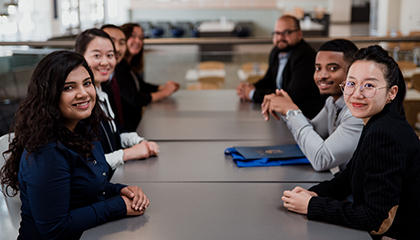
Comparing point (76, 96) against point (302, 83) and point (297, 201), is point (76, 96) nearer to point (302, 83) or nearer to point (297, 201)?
point (297, 201)

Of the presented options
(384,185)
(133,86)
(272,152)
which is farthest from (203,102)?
(384,185)

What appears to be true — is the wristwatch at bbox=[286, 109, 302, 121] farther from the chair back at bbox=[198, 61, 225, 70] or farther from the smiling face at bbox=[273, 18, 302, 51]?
the chair back at bbox=[198, 61, 225, 70]

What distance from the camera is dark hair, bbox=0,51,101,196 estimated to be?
1.24 m

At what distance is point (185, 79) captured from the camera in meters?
5.06

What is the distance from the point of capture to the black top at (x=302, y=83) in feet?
10.1

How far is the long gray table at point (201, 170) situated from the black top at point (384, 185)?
36 centimetres

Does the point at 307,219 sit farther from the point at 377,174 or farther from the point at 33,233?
the point at 33,233

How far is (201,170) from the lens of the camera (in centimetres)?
178

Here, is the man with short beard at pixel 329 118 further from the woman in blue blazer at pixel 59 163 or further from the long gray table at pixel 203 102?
the long gray table at pixel 203 102

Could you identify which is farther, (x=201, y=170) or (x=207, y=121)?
(x=207, y=121)

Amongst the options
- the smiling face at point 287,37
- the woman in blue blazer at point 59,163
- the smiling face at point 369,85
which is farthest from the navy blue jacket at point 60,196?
the smiling face at point 287,37

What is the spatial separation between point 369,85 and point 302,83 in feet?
6.00

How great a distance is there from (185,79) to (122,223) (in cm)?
384

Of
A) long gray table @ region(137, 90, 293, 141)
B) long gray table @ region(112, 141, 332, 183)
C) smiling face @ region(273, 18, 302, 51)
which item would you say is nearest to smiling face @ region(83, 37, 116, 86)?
long gray table @ region(137, 90, 293, 141)
